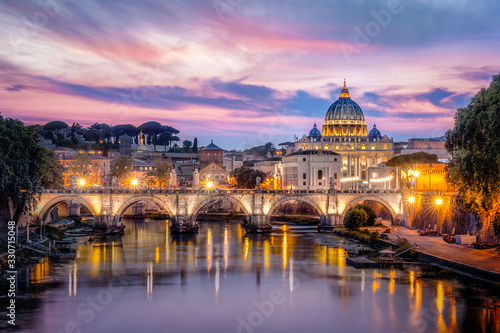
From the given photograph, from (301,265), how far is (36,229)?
25045 mm

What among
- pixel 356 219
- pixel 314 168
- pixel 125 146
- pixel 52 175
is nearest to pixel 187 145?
pixel 125 146

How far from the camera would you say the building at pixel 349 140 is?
13675 centimetres

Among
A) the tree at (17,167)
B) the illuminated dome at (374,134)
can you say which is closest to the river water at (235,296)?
the tree at (17,167)

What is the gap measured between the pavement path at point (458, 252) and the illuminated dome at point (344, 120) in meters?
96.7

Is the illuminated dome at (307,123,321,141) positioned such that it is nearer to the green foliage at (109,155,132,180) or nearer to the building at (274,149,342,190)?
the building at (274,149,342,190)

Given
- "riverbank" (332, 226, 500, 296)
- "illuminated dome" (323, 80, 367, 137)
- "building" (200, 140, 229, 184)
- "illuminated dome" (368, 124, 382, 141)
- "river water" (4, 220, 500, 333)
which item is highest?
"illuminated dome" (323, 80, 367, 137)

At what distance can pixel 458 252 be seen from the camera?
39.7 m

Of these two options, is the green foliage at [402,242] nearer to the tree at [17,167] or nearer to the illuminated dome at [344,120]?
the tree at [17,167]

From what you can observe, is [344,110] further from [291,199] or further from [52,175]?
[52,175]

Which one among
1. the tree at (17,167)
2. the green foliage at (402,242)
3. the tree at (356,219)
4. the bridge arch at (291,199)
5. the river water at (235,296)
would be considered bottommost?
the river water at (235,296)

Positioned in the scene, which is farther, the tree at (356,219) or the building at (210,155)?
the building at (210,155)

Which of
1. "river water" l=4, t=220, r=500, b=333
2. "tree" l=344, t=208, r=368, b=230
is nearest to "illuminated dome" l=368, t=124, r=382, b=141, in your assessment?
"tree" l=344, t=208, r=368, b=230

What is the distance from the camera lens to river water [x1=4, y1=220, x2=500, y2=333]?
2861 cm

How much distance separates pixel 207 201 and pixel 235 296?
1133 inches
